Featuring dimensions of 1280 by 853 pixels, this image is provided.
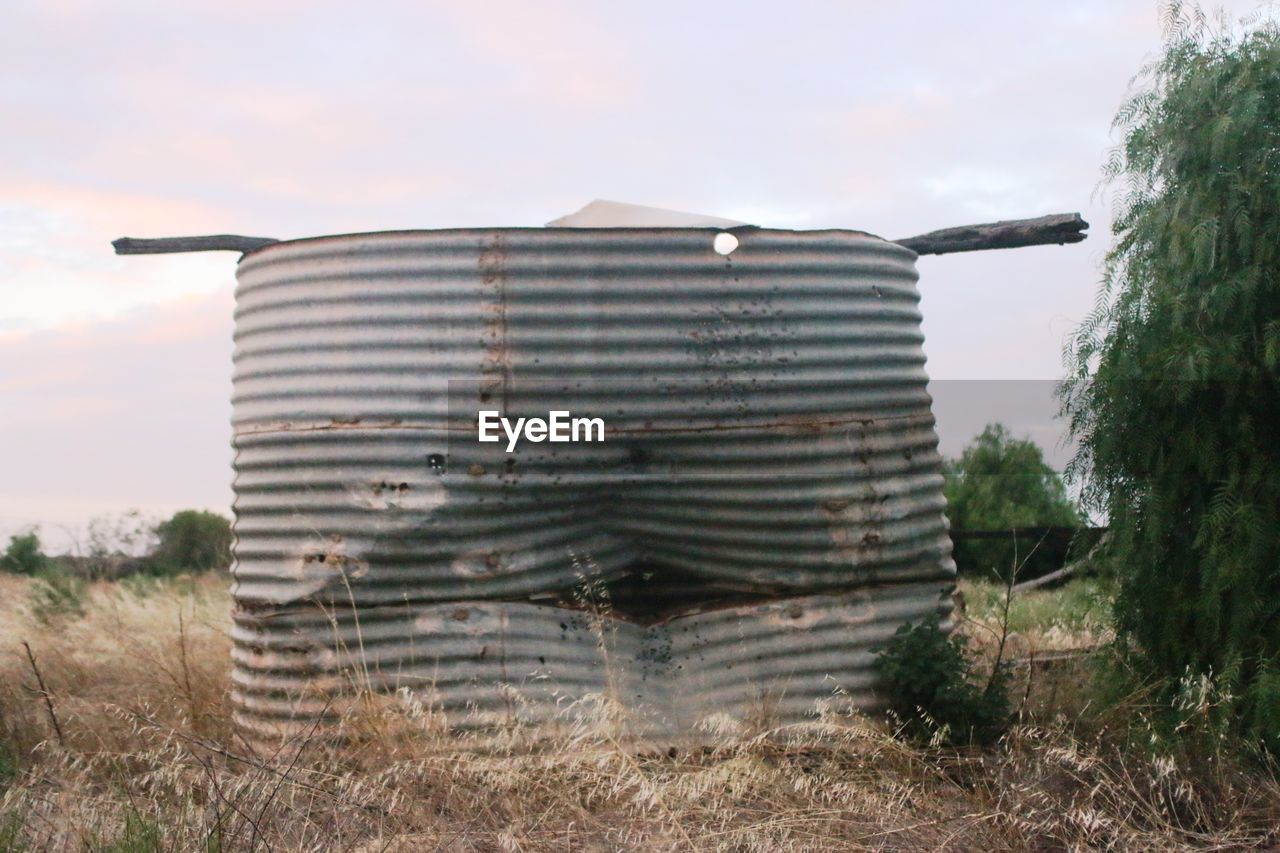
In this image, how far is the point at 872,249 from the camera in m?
5.20

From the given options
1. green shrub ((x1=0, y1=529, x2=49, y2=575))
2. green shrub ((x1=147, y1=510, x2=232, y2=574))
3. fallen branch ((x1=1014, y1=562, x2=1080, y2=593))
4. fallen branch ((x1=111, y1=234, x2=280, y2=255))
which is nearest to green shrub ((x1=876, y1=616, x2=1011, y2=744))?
fallen branch ((x1=111, y1=234, x2=280, y2=255))

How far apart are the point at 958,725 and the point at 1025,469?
6.91 m

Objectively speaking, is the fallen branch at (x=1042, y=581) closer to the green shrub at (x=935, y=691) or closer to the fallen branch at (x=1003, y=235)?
the fallen branch at (x=1003, y=235)

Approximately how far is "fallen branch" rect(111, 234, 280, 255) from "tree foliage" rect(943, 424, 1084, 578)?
7.04 meters

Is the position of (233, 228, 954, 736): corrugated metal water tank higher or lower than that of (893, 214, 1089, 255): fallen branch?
lower

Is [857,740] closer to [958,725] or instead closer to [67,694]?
[958,725]

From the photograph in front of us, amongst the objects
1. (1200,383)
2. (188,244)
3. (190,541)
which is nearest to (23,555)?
(190,541)

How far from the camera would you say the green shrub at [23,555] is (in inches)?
522

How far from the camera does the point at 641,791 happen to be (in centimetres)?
388

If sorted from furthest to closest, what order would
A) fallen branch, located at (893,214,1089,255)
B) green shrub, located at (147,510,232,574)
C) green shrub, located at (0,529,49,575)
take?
green shrub, located at (147,510,232,574), green shrub, located at (0,529,49,575), fallen branch, located at (893,214,1089,255)

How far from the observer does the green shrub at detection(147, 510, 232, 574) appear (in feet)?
51.1

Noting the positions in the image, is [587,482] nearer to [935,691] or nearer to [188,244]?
[935,691]

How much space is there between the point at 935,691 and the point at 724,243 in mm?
1723

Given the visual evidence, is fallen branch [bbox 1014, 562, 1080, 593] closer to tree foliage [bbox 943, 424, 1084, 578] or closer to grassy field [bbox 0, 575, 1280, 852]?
tree foliage [bbox 943, 424, 1084, 578]
